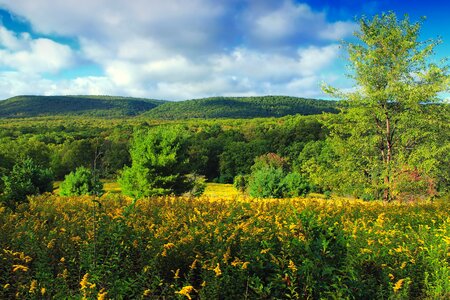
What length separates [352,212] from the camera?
9.03 meters

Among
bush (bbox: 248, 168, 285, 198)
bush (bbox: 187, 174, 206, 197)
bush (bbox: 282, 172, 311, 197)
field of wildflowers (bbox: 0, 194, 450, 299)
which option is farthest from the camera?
bush (bbox: 282, 172, 311, 197)

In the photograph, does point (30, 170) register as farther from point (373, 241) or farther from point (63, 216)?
point (373, 241)

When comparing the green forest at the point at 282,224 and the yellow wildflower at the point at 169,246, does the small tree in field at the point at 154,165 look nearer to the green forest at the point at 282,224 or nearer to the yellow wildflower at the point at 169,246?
the green forest at the point at 282,224

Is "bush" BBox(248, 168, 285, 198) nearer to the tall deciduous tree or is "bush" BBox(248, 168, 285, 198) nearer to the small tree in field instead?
the small tree in field

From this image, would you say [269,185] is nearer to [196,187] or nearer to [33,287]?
[196,187]

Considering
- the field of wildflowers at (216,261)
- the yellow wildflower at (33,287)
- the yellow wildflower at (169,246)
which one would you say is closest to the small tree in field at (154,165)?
the field of wildflowers at (216,261)

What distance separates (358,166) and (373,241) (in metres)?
12.8

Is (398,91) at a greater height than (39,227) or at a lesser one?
greater

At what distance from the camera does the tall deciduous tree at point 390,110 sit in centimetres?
1620

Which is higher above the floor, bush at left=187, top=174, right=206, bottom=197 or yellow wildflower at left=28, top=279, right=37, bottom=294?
yellow wildflower at left=28, top=279, right=37, bottom=294

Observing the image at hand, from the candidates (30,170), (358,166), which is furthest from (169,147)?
(358,166)

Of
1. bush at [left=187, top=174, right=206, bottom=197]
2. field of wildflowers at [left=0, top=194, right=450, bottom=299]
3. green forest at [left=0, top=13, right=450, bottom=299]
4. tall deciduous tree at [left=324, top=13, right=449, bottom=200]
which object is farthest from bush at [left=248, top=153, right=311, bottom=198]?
field of wildflowers at [left=0, top=194, right=450, bottom=299]

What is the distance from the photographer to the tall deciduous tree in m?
16.2

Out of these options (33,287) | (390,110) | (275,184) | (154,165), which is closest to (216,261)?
(33,287)
